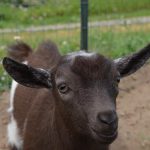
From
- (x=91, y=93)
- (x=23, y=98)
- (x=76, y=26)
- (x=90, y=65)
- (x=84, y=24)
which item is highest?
(x=90, y=65)

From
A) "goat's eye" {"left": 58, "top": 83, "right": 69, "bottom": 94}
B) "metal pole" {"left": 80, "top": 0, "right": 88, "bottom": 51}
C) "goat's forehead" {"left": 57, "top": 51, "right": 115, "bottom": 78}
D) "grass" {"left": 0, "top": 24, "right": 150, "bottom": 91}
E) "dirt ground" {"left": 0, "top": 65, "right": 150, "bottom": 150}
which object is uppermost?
"goat's forehead" {"left": 57, "top": 51, "right": 115, "bottom": 78}

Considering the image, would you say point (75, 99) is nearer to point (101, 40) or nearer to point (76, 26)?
point (101, 40)

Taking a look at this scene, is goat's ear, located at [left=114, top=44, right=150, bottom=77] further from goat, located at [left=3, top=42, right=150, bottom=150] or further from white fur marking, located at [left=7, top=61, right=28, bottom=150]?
white fur marking, located at [left=7, top=61, right=28, bottom=150]

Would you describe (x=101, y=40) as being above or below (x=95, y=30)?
above

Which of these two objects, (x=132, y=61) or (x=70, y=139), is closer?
(x=70, y=139)

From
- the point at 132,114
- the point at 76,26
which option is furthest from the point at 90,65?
the point at 76,26

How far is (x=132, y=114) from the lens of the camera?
331 inches

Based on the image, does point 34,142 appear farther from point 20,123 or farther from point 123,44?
point 123,44

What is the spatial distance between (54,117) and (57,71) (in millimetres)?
497

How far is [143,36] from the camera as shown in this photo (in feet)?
36.1

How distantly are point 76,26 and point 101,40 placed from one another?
237 centimetres

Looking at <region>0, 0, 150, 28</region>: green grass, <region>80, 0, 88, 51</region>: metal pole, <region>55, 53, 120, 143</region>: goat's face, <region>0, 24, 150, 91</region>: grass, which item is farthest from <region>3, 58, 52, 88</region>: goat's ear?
<region>0, 0, 150, 28</region>: green grass

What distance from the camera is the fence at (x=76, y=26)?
1037 centimetres

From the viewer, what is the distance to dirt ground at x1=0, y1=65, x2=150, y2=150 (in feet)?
25.8
